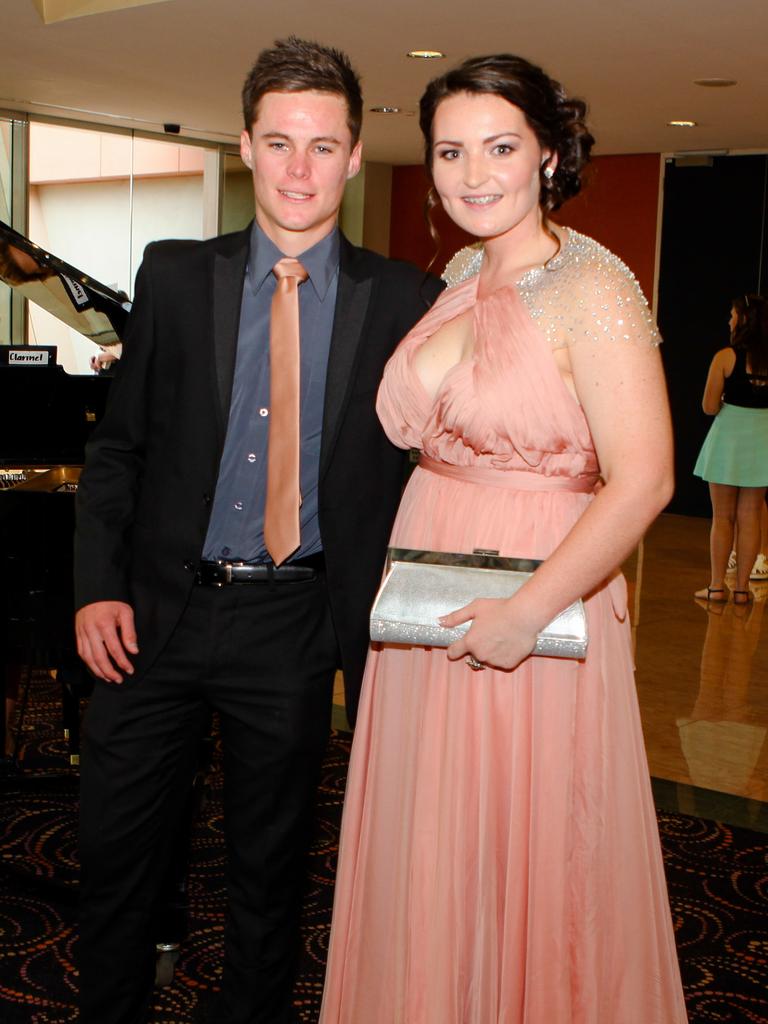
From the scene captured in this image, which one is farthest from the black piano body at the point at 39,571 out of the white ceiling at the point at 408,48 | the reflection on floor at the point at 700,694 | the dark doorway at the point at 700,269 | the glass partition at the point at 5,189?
the dark doorway at the point at 700,269

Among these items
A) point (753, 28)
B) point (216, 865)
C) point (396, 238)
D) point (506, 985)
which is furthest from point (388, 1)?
point (396, 238)

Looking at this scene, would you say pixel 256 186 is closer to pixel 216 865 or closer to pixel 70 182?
pixel 216 865

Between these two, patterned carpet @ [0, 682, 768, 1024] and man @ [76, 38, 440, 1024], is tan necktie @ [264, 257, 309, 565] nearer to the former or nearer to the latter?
man @ [76, 38, 440, 1024]

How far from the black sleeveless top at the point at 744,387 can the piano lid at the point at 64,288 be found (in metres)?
5.25

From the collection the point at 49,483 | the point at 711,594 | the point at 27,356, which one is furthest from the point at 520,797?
the point at 711,594

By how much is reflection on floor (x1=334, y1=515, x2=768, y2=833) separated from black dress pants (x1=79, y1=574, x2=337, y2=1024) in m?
2.32

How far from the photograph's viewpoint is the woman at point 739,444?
26.9 ft

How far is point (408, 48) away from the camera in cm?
890

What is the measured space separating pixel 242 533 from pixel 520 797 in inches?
26.4

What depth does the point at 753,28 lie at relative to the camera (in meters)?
7.77

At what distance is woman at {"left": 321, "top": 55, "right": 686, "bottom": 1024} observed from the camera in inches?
79.7

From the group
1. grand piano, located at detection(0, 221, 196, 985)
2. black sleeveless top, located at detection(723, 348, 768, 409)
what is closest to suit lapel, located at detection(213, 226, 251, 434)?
grand piano, located at detection(0, 221, 196, 985)

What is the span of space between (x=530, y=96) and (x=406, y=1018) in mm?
1519

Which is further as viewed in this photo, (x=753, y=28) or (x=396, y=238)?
(x=396, y=238)
